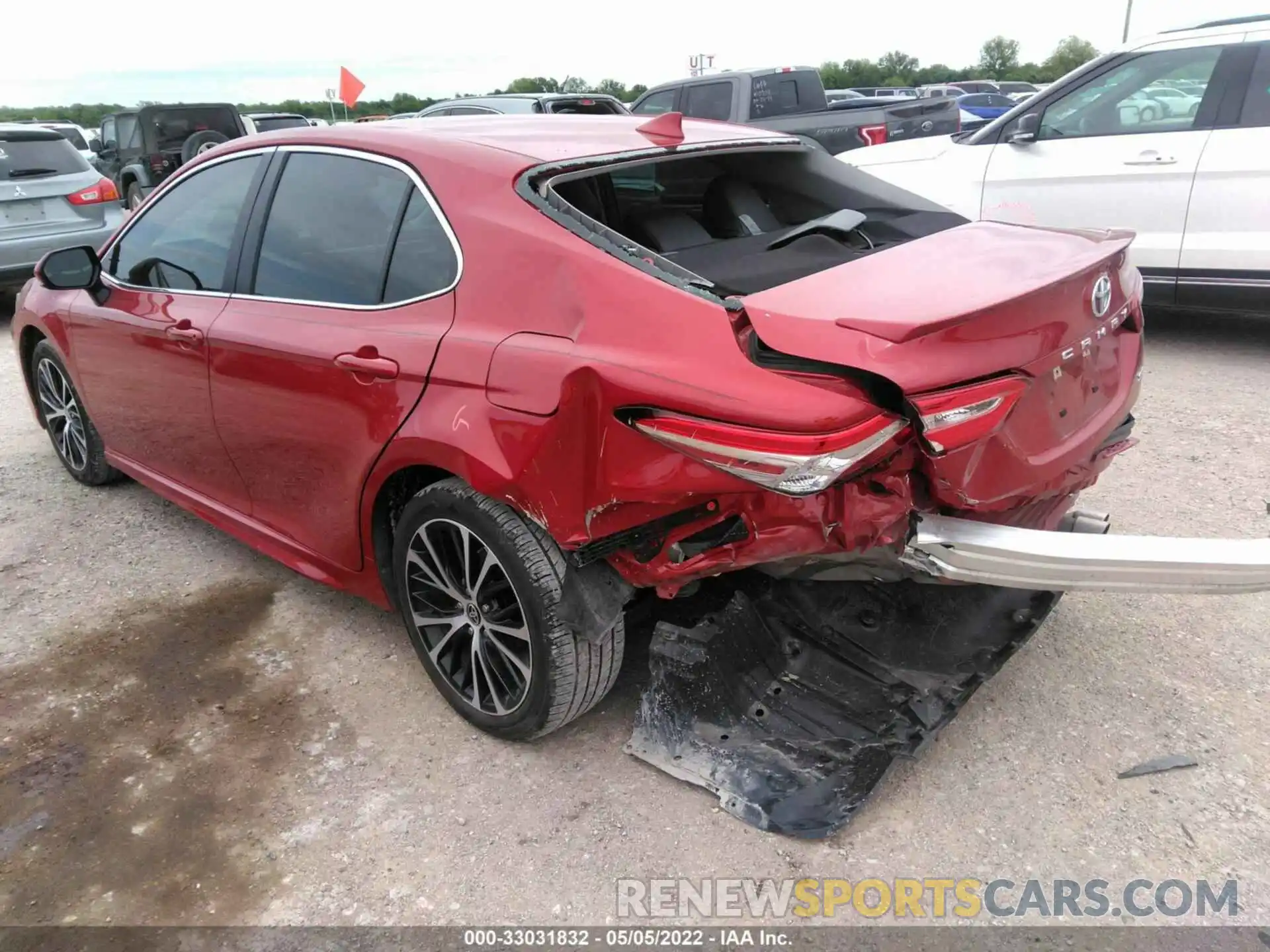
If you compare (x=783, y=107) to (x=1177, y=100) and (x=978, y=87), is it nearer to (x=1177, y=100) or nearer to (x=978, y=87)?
(x=1177, y=100)

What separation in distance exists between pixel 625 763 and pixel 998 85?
30.8 metres

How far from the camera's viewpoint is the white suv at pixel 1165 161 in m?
5.57

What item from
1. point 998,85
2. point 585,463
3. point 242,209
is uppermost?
point 998,85

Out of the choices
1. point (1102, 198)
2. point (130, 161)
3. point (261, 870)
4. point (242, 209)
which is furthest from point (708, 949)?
point (130, 161)

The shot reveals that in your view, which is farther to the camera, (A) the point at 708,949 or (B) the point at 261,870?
(B) the point at 261,870

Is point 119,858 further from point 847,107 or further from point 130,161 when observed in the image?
point 130,161

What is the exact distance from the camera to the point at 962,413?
1.99 metres

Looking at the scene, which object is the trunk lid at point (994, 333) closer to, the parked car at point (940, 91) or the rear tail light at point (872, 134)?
the rear tail light at point (872, 134)

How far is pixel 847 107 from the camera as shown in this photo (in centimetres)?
1232

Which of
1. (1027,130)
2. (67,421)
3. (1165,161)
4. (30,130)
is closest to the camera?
(67,421)

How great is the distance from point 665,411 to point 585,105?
10.4 metres

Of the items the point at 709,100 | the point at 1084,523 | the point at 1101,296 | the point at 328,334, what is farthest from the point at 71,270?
the point at 709,100

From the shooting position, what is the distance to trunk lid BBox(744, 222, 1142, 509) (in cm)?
198

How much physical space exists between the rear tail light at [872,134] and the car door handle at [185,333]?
28.1 ft
